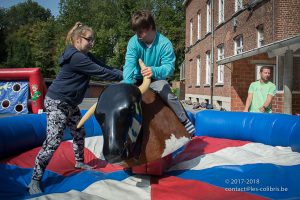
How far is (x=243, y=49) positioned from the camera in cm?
A: 1518

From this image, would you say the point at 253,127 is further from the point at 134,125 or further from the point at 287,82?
the point at 287,82

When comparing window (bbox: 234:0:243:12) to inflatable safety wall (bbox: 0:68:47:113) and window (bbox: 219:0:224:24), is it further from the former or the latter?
inflatable safety wall (bbox: 0:68:47:113)

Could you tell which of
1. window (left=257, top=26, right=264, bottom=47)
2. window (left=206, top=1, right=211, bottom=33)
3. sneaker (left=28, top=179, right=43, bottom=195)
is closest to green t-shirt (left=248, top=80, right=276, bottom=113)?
sneaker (left=28, top=179, right=43, bottom=195)

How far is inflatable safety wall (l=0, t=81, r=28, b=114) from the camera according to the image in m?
11.4

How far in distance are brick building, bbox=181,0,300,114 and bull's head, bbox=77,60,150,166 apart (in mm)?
6901

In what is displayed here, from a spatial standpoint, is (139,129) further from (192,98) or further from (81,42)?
(192,98)

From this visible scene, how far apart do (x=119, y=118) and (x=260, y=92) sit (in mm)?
3542

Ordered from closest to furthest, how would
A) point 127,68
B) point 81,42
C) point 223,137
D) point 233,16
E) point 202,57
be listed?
1. point 127,68
2. point 81,42
3. point 223,137
4. point 233,16
5. point 202,57

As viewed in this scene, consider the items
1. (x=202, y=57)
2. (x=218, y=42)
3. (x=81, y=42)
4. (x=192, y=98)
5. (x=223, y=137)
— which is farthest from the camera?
(x=192, y=98)

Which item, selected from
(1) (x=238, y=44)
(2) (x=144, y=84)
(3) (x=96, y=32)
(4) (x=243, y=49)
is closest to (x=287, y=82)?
(4) (x=243, y=49)

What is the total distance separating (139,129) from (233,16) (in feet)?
47.9

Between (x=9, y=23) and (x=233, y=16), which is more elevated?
(x=9, y=23)

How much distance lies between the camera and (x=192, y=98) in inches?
1014

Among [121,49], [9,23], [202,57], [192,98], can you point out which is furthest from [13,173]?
[9,23]
